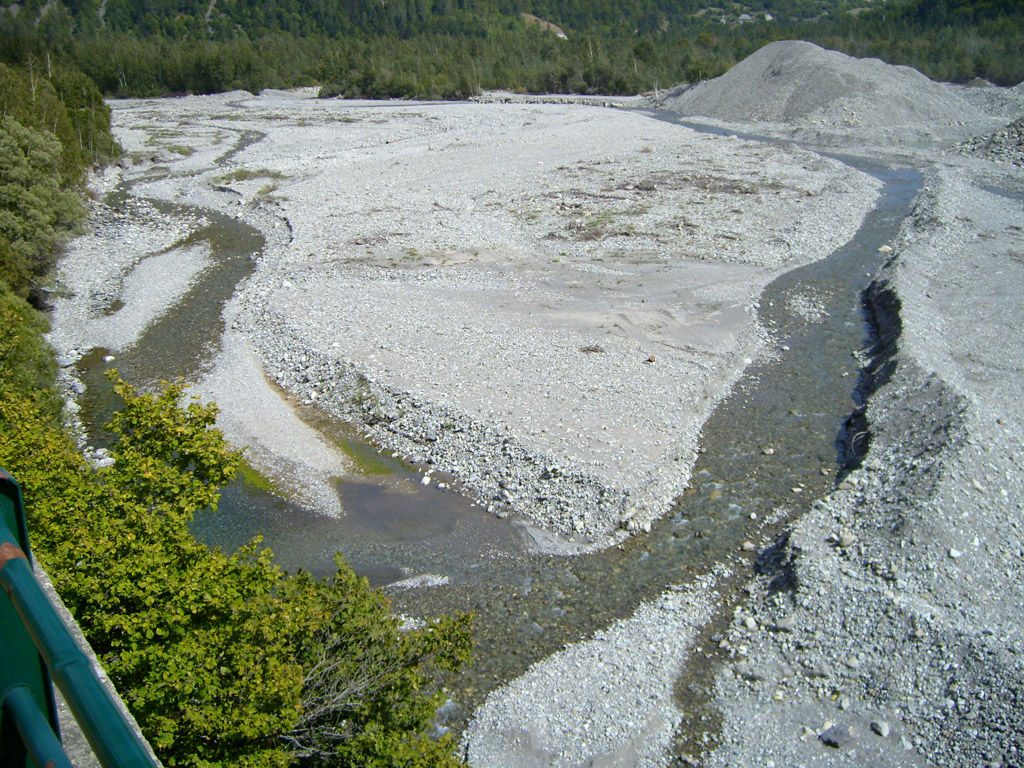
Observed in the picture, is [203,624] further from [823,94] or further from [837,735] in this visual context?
[823,94]

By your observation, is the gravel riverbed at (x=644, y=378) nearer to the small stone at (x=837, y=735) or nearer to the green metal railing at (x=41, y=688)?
the small stone at (x=837, y=735)

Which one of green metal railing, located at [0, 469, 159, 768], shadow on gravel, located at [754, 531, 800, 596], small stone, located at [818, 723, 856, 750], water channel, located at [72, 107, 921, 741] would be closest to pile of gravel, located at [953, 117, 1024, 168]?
water channel, located at [72, 107, 921, 741]

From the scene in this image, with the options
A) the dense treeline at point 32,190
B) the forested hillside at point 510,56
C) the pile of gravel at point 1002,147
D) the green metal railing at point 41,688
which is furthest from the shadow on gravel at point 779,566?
the forested hillside at point 510,56

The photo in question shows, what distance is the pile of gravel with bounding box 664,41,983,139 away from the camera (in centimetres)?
6353

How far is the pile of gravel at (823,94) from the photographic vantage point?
208 ft

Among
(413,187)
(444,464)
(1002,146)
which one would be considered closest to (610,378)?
(444,464)

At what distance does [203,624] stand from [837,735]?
9394mm

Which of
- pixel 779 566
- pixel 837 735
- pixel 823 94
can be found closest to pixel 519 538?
pixel 779 566

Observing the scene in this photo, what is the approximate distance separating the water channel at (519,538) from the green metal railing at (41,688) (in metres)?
12.2

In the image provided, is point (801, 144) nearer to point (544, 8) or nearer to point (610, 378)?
point (610, 378)

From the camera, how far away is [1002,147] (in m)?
51.4

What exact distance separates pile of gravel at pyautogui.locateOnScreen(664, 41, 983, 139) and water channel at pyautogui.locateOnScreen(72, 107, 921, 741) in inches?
1784

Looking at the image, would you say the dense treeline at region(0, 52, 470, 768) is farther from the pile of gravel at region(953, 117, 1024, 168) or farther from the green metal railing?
the pile of gravel at region(953, 117, 1024, 168)

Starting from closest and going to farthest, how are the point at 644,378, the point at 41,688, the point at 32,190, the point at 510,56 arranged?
the point at 41,688, the point at 644,378, the point at 32,190, the point at 510,56
